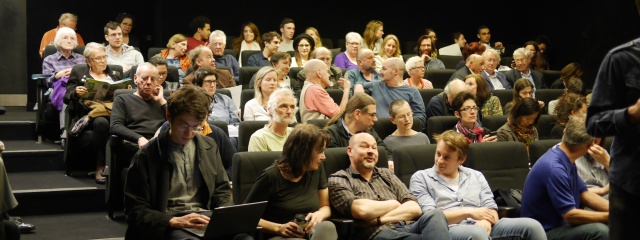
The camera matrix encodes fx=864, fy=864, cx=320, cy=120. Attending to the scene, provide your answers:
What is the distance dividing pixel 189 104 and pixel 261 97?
2.34 metres

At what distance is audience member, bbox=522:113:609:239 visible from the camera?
12.4 feet

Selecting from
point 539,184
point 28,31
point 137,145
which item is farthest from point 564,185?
point 28,31

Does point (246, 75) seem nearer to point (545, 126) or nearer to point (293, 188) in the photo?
point (545, 126)

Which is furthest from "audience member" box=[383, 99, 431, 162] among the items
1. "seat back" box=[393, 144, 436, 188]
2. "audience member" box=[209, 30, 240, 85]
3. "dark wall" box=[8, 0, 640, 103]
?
"dark wall" box=[8, 0, 640, 103]

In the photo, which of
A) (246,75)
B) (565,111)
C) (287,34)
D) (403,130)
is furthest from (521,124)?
(287,34)

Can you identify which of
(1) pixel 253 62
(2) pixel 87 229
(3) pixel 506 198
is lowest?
(2) pixel 87 229

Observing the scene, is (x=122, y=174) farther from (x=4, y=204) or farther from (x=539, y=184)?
(x=539, y=184)

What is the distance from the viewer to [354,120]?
15.3ft

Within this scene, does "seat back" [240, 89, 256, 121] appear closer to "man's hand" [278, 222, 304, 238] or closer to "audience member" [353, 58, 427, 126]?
"audience member" [353, 58, 427, 126]

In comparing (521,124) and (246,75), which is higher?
(246,75)

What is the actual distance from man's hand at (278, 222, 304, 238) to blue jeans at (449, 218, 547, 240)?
72 cm

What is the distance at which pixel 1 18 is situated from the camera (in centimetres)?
799

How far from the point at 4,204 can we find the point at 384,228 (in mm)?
1595

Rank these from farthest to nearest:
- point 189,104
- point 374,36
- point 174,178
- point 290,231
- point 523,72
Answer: point 374,36 < point 523,72 < point 290,231 < point 174,178 < point 189,104
